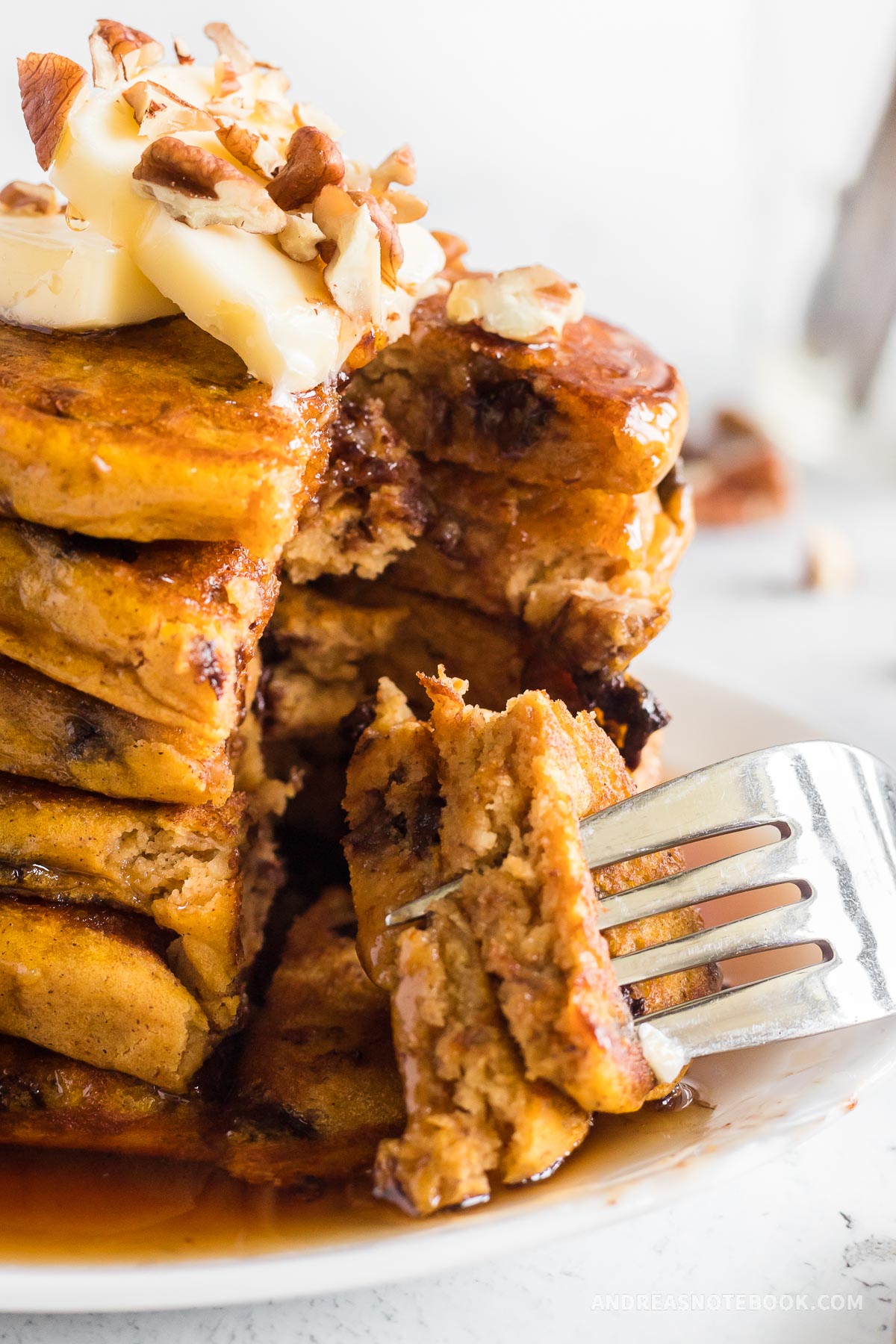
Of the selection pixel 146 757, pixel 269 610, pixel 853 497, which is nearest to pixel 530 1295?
pixel 146 757

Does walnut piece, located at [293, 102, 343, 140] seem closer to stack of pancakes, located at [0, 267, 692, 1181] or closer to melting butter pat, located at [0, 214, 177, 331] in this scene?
stack of pancakes, located at [0, 267, 692, 1181]

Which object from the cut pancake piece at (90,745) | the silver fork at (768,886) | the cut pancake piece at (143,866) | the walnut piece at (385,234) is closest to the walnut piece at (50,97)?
the walnut piece at (385,234)

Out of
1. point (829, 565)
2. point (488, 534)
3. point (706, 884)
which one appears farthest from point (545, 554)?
point (829, 565)

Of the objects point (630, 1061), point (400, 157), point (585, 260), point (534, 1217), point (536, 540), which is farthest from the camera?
point (585, 260)

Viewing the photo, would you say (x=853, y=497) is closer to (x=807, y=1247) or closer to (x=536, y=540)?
(x=536, y=540)

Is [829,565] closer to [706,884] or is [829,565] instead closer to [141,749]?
[706,884]

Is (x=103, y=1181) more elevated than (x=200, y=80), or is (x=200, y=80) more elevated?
(x=200, y=80)

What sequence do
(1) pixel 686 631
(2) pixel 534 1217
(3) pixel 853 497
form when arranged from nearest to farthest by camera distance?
(2) pixel 534 1217
(1) pixel 686 631
(3) pixel 853 497

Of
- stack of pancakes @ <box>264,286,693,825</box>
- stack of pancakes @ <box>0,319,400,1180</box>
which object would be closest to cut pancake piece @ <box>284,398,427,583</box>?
stack of pancakes @ <box>264,286,693,825</box>
